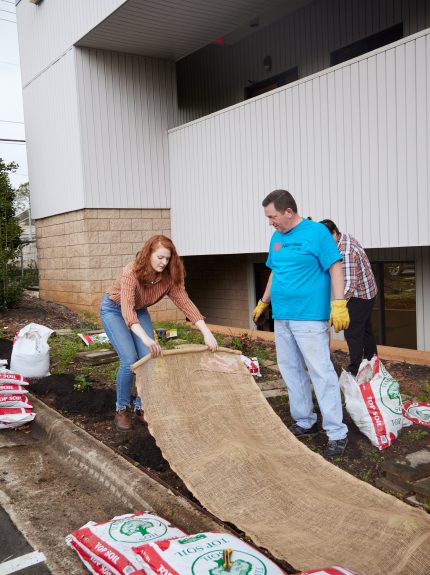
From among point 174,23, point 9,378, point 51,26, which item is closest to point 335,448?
point 9,378

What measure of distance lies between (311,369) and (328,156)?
4247 mm

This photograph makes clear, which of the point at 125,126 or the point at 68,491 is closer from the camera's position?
the point at 68,491

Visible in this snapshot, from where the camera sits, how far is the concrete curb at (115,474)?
2.90 meters

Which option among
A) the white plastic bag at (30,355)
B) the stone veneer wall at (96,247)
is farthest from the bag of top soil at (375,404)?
the stone veneer wall at (96,247)

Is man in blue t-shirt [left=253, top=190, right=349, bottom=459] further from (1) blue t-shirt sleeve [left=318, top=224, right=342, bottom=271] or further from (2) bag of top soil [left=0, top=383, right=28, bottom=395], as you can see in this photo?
(2) bag of top soil [left=0, top=383, right=28, bottom=395]

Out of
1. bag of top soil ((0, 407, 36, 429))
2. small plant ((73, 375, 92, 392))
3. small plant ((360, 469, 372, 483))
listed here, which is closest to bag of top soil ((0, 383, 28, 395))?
bag of top soil ((0, 407, 36, 429))

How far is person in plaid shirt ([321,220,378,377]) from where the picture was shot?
5087 millimetres

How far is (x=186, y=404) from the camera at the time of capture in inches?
147

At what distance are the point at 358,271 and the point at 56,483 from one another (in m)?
3.18

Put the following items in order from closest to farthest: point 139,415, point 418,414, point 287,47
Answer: point 418,414 < point 139,415 < point 287,47

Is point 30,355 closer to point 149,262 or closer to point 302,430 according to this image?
point 149,262

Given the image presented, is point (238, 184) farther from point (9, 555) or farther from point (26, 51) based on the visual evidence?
point (9, 555)

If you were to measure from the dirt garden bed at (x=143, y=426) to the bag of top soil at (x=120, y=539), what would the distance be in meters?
0.68

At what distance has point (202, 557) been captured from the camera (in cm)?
213
